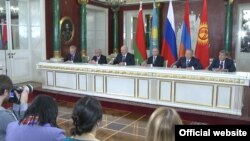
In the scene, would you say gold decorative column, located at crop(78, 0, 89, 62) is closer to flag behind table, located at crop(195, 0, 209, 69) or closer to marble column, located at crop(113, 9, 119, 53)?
marble column, located at crop(113, 9, 119, 53)

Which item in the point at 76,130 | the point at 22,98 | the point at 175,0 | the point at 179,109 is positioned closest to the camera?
the point at 76,130

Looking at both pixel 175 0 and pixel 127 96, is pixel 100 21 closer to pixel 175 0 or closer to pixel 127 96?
pixel 175 0

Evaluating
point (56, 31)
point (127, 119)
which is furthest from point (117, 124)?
point (56, 31)

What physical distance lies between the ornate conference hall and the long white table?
16mm

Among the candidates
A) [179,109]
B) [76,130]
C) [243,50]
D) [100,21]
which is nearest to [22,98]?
[76,130]

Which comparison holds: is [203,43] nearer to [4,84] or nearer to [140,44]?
[140,44]

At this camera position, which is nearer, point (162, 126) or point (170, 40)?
point (162, 126)

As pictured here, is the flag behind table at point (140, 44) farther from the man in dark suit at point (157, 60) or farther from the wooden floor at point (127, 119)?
the wooden floor at point (127, 119)

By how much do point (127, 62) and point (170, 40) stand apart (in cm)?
113

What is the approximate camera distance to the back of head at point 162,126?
3.64 ft

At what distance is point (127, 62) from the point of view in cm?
589

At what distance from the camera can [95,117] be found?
1.49 metres

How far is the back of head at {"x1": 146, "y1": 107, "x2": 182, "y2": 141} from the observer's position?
1.11m

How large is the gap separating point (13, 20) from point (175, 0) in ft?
15.2
